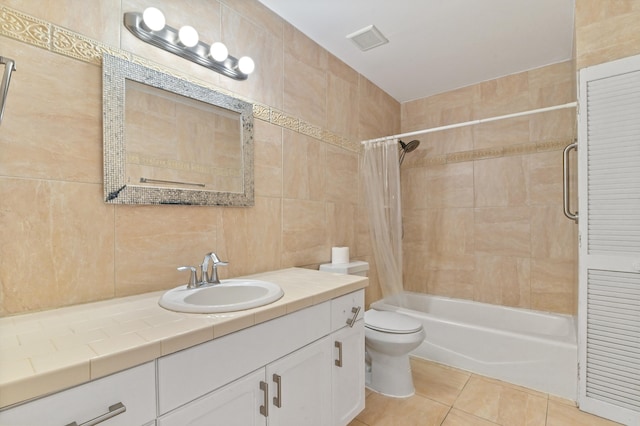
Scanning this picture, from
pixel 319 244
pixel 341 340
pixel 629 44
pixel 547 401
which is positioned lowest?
pixel 547 401

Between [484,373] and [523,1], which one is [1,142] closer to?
[523,1]

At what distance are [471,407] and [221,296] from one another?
165 cm

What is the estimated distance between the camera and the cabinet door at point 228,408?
2.87 feet

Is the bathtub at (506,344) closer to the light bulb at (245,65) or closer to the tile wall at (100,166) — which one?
the tile wall at (100,166)

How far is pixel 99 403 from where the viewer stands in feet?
2.34

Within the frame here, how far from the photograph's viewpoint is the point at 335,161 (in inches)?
95.3

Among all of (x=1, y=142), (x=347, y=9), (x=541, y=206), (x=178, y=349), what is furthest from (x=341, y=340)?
(x=541, y=206)

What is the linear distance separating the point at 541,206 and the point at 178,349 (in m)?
2.93

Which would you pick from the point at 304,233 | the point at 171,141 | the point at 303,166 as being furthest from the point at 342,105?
the point at 171,141

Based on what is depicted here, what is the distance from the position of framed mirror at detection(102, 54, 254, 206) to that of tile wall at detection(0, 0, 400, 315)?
53mm

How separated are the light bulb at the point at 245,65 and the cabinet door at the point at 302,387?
1461 millimetres

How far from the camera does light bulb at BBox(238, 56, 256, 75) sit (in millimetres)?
1648

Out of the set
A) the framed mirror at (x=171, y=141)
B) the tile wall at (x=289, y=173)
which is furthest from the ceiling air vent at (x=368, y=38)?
the framed mirror at (x=171, y=141)

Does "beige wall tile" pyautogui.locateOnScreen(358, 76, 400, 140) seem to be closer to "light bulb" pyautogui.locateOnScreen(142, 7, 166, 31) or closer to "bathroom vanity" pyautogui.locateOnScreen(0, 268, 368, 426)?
"bathroom vanity" pyautogui.locateOnScreen(0, 268, 368, 426)
